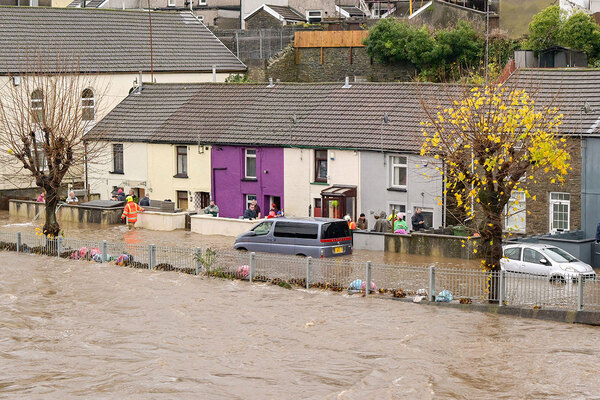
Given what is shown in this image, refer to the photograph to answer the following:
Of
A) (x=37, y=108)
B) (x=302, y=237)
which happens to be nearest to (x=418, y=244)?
(x=302, y=237)

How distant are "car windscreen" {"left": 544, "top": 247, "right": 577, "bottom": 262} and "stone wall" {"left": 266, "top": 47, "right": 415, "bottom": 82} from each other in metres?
29.3

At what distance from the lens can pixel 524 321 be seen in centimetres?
2777

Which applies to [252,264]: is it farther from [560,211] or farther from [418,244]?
[560,211]

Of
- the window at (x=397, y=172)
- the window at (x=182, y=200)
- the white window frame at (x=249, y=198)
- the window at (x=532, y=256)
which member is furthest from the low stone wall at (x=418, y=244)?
the window at (x=182, y=200)

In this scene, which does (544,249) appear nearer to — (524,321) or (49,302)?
(524,321)

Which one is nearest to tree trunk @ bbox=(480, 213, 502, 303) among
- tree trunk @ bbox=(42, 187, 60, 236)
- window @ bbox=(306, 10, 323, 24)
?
tree trunk @ bbox=(42, 187, 60, 236)

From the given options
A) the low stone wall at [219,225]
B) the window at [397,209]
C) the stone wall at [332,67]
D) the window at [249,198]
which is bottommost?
the low stone wall at [219,225]

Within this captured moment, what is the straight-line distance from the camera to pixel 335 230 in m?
36.4

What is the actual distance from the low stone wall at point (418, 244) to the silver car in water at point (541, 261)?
278 centimetres

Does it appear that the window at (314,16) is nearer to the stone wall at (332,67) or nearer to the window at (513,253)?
the stone wall at (332,67)

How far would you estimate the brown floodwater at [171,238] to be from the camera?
1453 inches

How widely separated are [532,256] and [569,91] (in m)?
10.1

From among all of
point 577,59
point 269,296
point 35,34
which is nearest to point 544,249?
point 269,296

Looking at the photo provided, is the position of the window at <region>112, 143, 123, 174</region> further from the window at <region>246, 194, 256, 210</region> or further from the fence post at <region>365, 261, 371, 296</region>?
the fence post at <region>365, 261, 371, 296</region>
